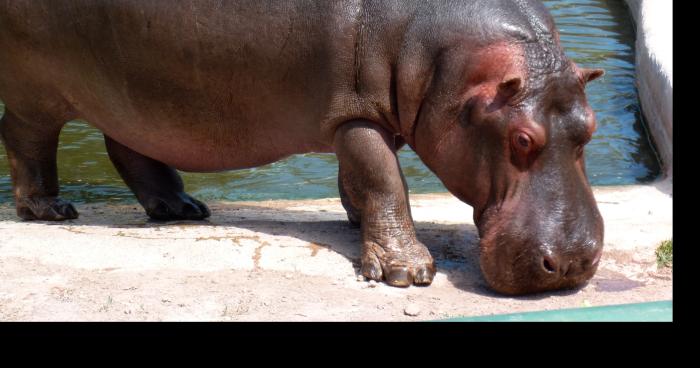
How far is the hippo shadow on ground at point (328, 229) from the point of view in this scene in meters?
4.83

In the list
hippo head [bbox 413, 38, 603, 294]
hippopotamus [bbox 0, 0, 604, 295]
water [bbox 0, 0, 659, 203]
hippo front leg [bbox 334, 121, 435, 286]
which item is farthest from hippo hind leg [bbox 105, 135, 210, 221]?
hippo head [bbox 413, 38, 603, 294]

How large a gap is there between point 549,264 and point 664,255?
0.93m

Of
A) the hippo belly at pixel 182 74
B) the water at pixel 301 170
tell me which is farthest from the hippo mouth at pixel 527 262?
the water at pixel 301 170

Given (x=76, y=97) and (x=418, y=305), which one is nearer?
(x=418, y=305)

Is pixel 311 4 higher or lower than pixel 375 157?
higher

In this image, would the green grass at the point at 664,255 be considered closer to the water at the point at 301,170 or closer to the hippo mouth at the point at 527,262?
the hippo mouth at the point at 527,262

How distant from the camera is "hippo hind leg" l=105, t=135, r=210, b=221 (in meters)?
6.07

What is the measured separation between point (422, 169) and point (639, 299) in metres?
4.02

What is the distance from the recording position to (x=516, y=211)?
439 centimetres

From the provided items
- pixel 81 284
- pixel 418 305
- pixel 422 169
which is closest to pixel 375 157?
pixel 418 305

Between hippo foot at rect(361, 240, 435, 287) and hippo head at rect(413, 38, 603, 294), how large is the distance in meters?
0.29

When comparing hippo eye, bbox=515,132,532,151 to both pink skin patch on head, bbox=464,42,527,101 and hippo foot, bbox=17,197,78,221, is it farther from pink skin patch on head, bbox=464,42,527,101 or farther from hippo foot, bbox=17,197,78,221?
hippo foot, bbox=17,197,78,221

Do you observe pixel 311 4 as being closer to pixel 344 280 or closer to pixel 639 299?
pixel 344 280

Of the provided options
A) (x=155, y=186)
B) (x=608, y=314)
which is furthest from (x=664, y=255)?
(x=155, y=186)
